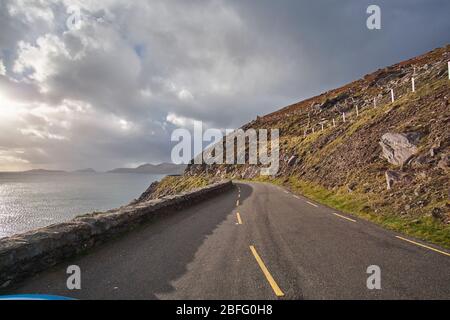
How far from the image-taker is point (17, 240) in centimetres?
584

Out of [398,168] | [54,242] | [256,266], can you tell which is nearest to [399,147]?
[398,168]

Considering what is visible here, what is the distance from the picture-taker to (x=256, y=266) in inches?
242

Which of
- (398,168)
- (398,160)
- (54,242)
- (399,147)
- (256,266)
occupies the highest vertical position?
(399,147)

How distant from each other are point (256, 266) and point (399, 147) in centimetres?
1507

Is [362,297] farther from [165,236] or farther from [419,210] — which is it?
[419,210]

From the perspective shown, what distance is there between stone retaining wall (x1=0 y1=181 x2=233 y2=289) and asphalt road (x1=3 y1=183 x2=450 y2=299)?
280 millimetres

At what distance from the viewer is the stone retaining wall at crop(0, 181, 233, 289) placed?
210 inches

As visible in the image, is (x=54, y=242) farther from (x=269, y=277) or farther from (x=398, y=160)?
(x=398, y=160)

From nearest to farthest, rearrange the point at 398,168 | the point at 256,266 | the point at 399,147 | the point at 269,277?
the point at 269,277 < the point at 256,266 < the point at 398,168 < the point at 399,147

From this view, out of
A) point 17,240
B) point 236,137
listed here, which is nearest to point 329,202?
point 17,240

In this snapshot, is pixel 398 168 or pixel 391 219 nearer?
pixel 391 219

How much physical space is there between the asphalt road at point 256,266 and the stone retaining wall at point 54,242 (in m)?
0.28

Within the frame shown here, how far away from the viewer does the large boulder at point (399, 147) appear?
15.7 metres
